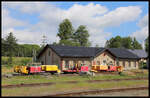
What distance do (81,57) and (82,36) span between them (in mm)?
47840

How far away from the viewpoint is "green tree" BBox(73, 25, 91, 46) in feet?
286

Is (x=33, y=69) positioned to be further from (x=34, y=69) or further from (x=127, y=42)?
(x=127, y=42)

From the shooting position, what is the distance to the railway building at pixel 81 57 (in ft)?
126

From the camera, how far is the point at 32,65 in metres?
28.6

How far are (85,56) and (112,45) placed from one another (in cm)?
7342

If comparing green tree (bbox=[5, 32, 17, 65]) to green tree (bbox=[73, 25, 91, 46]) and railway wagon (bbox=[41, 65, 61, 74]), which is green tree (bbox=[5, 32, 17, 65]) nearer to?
green tree (bbox=[73, 25, 91, 46])

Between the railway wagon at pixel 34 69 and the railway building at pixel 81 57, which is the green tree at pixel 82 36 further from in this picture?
the railway wagon at pixel 34 69

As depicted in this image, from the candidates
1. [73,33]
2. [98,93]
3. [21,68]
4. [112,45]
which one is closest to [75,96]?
[98,93]

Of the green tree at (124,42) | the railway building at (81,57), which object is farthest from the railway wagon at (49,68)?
the green tree at (124,42)

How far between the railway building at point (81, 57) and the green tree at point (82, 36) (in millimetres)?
39263

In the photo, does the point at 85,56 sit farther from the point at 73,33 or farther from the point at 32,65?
the point at 73,33

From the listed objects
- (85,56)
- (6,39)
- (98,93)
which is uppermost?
(6,39)

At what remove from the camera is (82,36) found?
87438 millimetres

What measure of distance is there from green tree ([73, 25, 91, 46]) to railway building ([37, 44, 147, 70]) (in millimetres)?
39263
